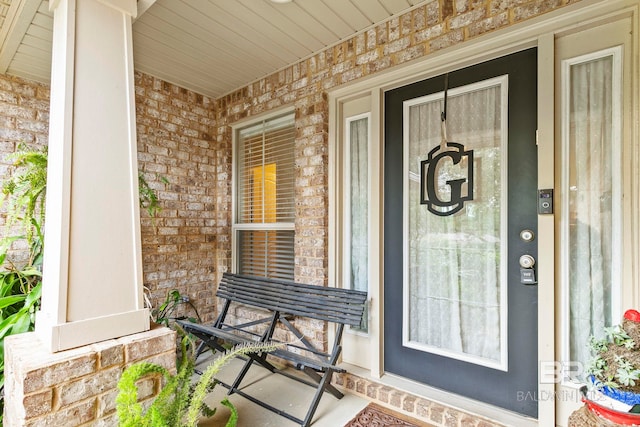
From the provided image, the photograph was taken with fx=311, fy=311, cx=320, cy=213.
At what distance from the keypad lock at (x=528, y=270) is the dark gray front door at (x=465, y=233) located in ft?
0.10

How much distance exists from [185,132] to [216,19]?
1322mm

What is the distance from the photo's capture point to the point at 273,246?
9.72 ft

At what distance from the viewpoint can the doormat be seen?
72.6 inches

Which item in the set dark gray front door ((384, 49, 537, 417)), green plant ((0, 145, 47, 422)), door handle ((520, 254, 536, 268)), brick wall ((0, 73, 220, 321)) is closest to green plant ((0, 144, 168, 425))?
green plant ((0, 145, 47, 422))

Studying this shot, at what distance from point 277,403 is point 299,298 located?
0.70 metres

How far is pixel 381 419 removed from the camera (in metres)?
1.89

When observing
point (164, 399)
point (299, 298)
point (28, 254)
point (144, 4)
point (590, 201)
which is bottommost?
point (164, 399)

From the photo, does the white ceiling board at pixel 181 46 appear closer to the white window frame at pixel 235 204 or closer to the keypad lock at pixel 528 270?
the white window frame at pixel 235 204

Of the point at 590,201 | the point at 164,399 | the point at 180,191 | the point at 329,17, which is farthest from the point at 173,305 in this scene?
the point at 590,201

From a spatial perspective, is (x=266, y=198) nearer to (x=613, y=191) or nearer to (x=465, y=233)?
(x=465, y=233)

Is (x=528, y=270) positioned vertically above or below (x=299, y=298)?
above

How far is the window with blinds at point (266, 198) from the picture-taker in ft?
9.37

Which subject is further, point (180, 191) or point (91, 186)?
point (180, 191)

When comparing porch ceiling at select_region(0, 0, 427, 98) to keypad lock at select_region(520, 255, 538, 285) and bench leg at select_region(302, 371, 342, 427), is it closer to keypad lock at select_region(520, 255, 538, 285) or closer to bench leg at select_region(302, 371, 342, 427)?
keypad lock at select_region(520, 255, 538, 285)
